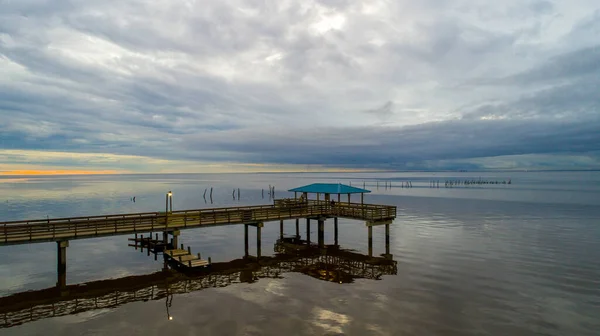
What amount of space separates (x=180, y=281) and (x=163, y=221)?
6.47 meters

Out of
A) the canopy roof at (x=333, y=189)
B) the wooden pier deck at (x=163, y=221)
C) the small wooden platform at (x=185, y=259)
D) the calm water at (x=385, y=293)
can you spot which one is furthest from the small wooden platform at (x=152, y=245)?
the canopy roof at (x=333, y=189)

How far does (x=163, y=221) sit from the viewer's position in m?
29.8

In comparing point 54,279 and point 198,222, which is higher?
point 198,222

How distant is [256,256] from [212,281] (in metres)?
8.53

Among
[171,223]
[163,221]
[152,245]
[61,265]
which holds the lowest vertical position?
[152,245]

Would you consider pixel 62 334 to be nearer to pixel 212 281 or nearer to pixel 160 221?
pixel 212 281

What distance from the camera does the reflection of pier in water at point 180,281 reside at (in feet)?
66.9

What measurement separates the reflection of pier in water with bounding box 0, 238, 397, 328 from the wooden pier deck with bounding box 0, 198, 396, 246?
3483 mm

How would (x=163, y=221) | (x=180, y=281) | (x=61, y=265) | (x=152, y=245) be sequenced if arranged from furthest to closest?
(x=152, y=245) → (x=163, y=221) → (x=180, y=281) → (x=61, y=265)

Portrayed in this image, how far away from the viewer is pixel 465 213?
6338 centimetres

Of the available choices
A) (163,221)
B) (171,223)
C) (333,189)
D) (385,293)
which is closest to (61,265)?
(163,221)

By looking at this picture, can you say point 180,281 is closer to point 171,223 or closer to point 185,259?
point 185,259

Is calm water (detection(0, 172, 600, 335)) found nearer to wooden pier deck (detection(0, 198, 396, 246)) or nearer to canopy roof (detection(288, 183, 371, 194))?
wooden pier deck (detection(0, 198, 396, 246))

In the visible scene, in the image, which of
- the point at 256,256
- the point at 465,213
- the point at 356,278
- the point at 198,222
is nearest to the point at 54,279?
the point at 198,222
